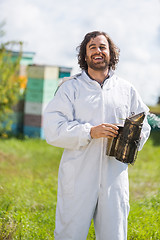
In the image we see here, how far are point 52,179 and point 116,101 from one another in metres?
3.35

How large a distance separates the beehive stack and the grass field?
2.37 feet

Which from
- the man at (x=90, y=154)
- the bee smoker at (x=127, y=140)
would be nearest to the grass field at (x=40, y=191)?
the man at (x=90, y=154)

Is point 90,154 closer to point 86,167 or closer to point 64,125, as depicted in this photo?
point 86,167

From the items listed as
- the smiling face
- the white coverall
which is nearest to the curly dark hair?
the smiling face

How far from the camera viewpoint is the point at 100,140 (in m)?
2.49

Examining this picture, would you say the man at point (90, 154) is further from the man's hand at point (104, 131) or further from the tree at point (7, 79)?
the tree at point (7, 79)

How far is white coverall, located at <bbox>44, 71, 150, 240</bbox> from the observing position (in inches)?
94.7

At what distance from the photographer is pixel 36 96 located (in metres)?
10.4

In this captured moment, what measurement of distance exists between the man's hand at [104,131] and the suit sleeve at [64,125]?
0.04 m

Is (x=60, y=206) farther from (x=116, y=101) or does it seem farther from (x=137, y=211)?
(x=137, y=211)

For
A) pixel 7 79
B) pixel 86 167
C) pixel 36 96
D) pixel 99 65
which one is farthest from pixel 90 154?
pixel 36 96

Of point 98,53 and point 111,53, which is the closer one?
point 98,53

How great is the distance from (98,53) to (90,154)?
0.76 meters

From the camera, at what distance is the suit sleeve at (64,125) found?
7.76 feet
